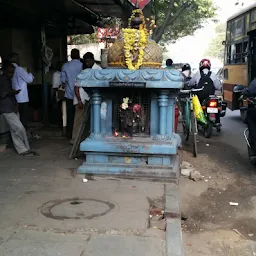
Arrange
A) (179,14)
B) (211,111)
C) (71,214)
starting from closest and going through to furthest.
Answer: (71,214)
(211,111)
(179,14)

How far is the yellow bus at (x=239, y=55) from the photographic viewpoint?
11.6 metres

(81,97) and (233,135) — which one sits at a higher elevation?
(81,97)

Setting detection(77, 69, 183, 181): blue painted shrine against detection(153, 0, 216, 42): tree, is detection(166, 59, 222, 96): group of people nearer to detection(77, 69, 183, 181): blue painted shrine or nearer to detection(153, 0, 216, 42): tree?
detection(77, 69, 183, 181): blue painted shrine

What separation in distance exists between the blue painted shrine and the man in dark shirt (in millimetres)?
1674

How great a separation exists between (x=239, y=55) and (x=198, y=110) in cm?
490

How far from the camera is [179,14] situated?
16016 mm

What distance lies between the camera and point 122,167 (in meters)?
5.57

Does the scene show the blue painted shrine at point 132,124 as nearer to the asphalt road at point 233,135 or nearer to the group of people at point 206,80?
the asphalt road at point 233,135

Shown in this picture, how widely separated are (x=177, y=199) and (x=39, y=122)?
5.84m

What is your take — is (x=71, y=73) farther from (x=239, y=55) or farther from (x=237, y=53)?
(x=237, y=53)

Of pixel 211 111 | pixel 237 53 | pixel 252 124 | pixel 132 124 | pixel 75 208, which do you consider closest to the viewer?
pixel 75 208

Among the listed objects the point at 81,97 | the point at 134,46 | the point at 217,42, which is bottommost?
the point at 81,97

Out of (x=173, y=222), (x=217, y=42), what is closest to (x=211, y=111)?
(x=173, y=222)

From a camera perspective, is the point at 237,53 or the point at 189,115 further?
the point at 237,53
